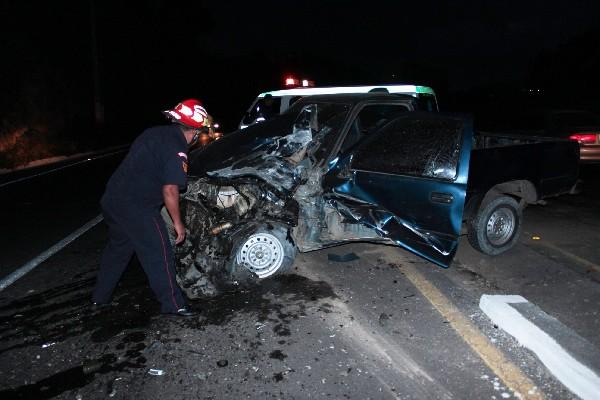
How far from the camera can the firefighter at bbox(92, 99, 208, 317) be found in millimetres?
3346

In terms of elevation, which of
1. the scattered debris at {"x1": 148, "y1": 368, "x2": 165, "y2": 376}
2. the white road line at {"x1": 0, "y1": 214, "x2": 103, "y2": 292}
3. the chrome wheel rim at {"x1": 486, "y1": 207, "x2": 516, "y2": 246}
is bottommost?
the white road line at {"x1": 0, "y1": 214, "x2": 103, "y2": 292}

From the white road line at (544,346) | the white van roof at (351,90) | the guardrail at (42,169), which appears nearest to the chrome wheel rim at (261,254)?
the white road line at (544,346)

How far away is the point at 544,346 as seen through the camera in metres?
3.10

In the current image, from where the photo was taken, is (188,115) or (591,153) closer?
(188,115)

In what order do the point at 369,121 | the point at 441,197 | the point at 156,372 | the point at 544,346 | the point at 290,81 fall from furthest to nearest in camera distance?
the point at 290,81
the point at 369,121
the point at 441,197
the point at 544,346
the point at 156,372

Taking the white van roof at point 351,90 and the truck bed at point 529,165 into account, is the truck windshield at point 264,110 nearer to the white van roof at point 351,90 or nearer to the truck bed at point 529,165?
the white van roof at point 351,90

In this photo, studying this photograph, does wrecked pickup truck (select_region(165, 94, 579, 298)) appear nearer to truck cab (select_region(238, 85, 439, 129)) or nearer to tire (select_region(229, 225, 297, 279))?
tire (select_region(229, 225, 297, 279))

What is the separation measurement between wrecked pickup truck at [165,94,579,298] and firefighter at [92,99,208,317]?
0.52 m

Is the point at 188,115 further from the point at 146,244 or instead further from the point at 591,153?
the point at 591,153

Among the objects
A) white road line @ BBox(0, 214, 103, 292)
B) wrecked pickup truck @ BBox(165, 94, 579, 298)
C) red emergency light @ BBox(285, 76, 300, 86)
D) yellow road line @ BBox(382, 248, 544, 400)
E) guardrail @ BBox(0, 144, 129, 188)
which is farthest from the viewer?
red emergency light @ BBox(285, 76, 300, 86)

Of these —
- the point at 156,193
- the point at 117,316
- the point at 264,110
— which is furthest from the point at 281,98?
the point at 117,316

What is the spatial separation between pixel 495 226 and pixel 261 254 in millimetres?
2643

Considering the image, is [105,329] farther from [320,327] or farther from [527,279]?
[527,279]

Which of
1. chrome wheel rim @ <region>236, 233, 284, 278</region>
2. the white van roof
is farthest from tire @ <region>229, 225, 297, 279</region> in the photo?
the white van roof
